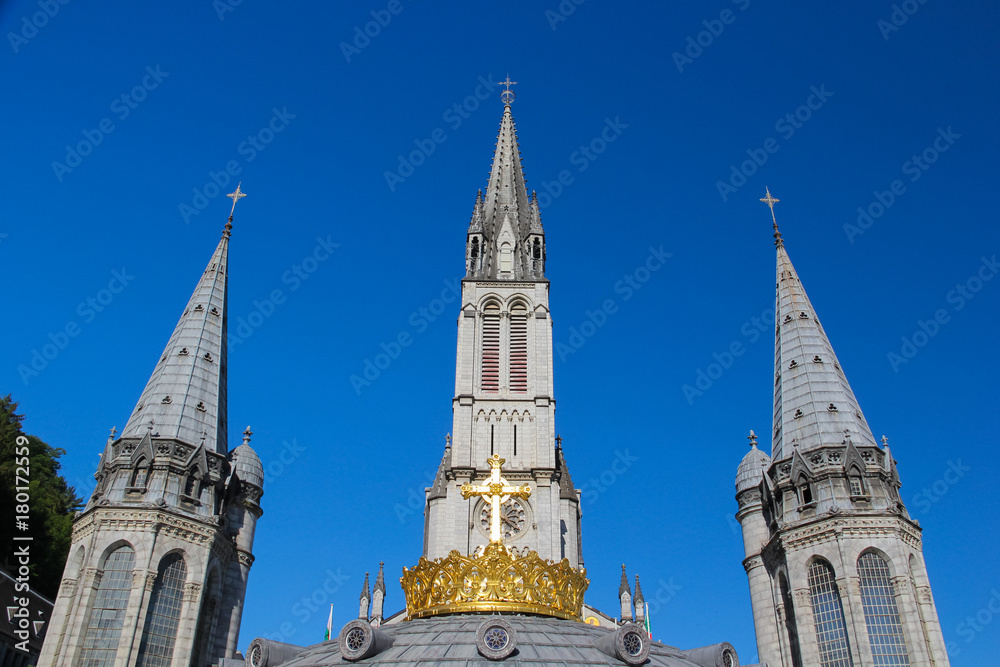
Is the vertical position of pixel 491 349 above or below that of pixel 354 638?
above

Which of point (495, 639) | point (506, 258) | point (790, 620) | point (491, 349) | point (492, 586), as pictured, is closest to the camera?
point (495, 639)

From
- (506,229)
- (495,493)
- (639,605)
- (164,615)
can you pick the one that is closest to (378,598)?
(639,605)

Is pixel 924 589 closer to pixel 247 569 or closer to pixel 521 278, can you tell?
pixel 247 569

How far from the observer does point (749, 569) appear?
1467 inches

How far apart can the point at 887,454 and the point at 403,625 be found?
25343 mm

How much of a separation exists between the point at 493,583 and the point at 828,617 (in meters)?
21.0

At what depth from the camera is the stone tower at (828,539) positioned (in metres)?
29.1

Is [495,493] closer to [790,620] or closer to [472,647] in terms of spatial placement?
[472,647]

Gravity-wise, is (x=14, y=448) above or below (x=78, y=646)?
above

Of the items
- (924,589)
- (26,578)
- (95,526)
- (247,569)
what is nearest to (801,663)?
(924,589)

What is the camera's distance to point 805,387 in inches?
1406

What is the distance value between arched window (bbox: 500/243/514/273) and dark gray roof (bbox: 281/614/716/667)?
46996 millimetres

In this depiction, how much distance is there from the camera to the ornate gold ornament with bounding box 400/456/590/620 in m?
14.1

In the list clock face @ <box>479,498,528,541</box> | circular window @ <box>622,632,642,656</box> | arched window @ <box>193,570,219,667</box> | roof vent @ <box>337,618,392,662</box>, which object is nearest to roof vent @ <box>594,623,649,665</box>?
circular window @ <box>622,632,642,656</box>
